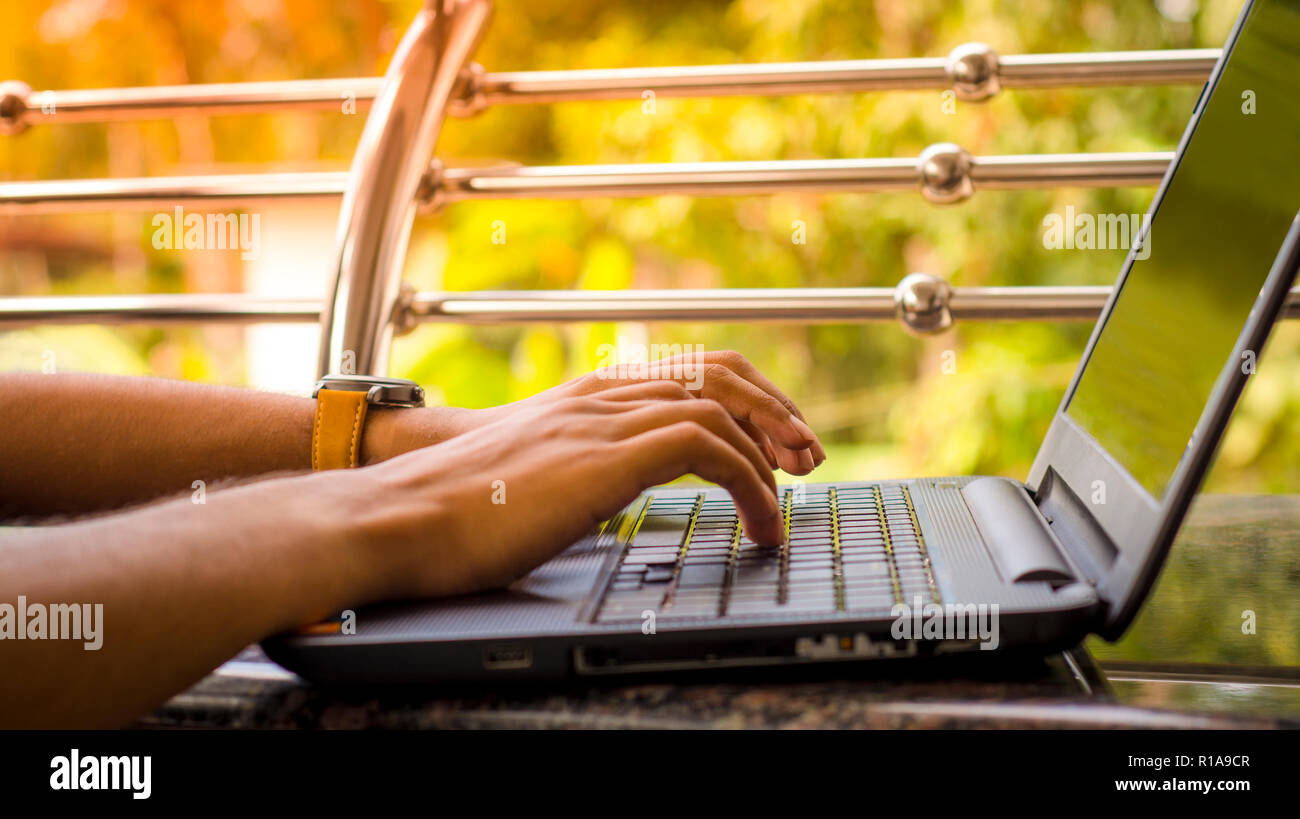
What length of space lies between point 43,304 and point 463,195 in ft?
1.68

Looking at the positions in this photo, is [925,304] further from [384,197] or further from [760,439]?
[384,197]

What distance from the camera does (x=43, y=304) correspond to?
1.21 metres

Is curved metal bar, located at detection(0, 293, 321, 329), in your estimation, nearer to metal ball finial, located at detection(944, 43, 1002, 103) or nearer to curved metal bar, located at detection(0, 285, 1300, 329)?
curved metal bar, located at detection(0, 285, 1300, 329)

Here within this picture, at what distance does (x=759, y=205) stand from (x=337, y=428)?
3.94 meters

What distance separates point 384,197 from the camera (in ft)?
3.29

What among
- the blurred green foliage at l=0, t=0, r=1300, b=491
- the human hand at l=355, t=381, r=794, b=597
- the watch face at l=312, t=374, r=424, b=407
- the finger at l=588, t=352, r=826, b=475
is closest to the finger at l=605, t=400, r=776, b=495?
the human hand at l=355, t=381, r=794, b=597

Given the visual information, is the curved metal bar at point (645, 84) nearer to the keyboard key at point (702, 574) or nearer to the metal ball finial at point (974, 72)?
the metal ball finial at point (974, 72)

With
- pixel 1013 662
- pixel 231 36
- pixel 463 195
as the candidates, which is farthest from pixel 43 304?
pixel 231 36

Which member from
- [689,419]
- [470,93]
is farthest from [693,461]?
[470,93]

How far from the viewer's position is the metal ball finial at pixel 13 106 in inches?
49.9

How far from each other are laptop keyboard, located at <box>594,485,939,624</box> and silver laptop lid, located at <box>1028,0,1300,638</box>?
Result: 87 millimetres

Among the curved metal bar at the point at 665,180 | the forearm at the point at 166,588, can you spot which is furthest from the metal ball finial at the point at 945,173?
the forearm at the point at 166,588
